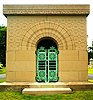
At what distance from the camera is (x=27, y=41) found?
1157 cm

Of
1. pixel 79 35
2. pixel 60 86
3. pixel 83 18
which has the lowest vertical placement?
pixel 60 86

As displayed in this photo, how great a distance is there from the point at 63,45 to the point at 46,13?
72.2 inches

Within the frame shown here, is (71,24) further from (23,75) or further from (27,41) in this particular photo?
(23,75)

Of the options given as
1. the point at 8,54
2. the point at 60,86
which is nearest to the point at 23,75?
the point at 8,54

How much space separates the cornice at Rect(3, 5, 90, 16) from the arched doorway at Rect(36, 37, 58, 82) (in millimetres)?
1416

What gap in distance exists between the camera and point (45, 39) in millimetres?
11969

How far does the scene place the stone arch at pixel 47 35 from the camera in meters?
11.6

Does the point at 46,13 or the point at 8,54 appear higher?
the point at 46,13

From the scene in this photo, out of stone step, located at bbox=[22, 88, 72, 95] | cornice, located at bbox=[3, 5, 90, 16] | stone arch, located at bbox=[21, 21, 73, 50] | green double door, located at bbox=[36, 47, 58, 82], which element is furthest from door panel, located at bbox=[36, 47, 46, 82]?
stone step, located at bbox=[22, 88, 72, 95]

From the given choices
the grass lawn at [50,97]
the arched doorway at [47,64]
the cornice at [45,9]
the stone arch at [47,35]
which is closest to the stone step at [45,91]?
the grass lawn at [50,97]

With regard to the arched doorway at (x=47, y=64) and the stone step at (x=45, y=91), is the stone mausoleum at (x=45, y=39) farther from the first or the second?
the stone step at (x=45, y=91)

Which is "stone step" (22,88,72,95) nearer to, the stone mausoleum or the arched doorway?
the stone mausoleum

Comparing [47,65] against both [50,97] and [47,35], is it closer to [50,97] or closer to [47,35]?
[47,35]

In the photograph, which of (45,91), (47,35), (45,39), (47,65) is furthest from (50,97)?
(45,39)
